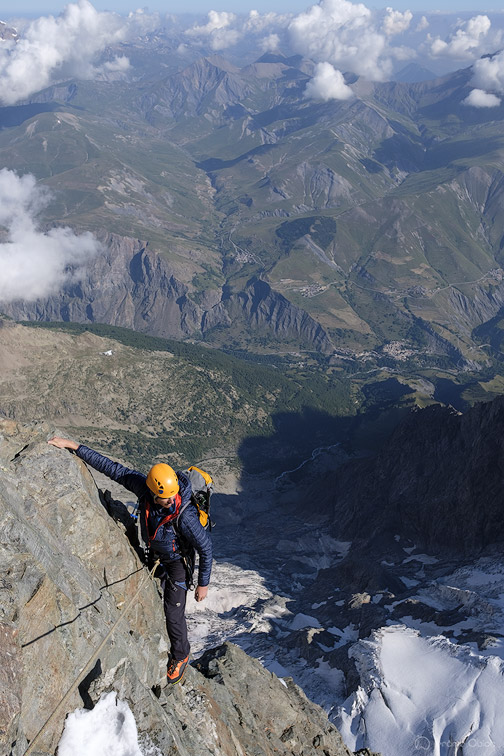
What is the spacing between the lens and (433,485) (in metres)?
136

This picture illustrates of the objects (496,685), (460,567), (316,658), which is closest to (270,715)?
(496,685)

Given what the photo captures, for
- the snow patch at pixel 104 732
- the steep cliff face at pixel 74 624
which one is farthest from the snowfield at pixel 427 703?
the snow patch at pixel 104 732

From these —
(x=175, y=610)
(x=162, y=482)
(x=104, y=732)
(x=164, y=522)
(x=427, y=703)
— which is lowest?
(x=427, y=703)

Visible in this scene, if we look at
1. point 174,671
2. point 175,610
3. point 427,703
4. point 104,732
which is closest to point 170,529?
point 175,610

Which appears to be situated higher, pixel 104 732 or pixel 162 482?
pixel 162 482

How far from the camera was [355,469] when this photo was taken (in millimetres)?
172375

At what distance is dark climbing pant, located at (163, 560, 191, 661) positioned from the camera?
27156mm

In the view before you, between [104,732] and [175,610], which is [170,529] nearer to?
[175,610]

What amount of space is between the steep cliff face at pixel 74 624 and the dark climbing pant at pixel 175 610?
53 centimetres

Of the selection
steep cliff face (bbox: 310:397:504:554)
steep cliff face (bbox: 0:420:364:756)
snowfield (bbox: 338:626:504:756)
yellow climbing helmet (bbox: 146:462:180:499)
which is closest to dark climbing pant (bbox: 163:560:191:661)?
steep cliff face (bbox: 0:420:364:756)

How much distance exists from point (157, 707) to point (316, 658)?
5724 cm

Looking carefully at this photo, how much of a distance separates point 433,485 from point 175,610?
119 meters

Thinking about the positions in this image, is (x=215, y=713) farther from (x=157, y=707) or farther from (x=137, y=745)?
(x=137, y=745)

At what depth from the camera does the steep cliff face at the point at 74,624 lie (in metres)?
19.1
